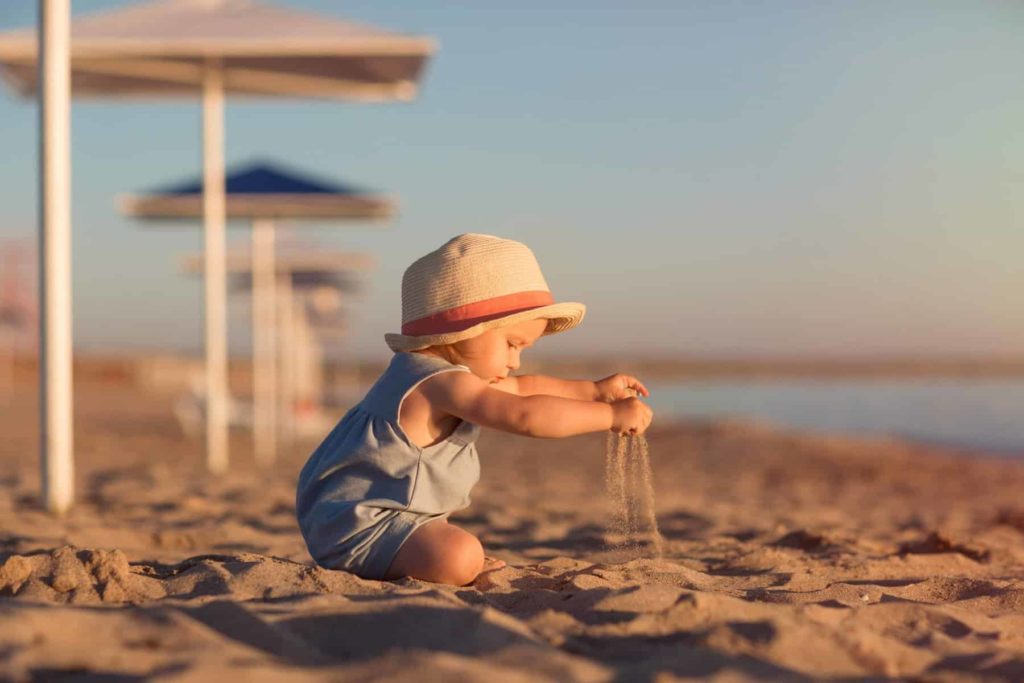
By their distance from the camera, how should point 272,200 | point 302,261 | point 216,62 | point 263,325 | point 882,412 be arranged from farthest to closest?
point 882,412, point 302,261, point 263,325, point 272,200, point 216,62

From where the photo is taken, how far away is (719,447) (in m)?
16.7

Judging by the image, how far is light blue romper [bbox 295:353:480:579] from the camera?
10.1ft

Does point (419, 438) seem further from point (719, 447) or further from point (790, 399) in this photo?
point (790, 399)

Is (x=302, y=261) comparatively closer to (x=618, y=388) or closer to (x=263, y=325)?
(x=263, y=325)

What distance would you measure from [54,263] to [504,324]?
10.9ft

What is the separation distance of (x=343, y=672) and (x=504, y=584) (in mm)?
1204

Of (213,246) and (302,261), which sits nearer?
(213,246)

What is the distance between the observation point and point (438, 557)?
10.0 ft

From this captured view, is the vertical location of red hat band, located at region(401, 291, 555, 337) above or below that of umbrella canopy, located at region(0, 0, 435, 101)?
below

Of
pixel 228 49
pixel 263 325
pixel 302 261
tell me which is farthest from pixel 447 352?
pixel 302 261

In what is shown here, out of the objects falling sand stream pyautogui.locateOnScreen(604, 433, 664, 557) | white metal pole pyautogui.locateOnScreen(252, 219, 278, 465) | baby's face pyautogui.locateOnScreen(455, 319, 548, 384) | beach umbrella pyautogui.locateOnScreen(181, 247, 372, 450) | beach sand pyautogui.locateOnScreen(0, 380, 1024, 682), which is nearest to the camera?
beach sand pyautogui.locateOnScreen(0, 380, 1024, 682)

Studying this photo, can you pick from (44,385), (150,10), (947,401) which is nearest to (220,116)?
(150,10)

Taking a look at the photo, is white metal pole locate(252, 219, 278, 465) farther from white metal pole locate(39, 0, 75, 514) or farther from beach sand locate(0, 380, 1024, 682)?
beach sand locate(0, 380, 1024, 682)

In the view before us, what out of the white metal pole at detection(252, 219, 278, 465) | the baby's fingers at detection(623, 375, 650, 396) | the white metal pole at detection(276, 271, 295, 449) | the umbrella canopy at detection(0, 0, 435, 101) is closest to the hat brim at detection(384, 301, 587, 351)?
the baby's fingers at detection(623, 375, 650, 396)
